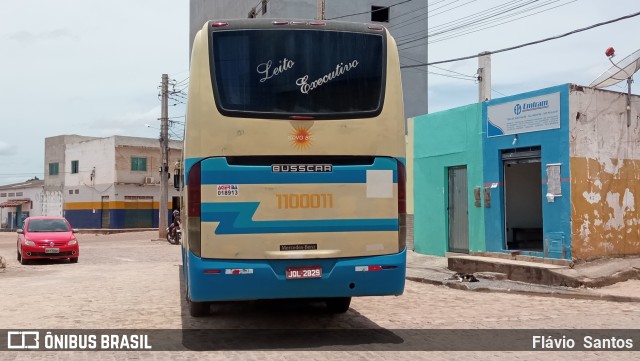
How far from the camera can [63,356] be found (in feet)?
21.8

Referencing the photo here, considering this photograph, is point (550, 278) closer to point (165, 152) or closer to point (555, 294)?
point (555, 294)

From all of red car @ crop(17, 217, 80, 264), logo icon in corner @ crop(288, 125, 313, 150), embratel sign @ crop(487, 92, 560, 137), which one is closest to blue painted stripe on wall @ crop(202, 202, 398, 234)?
logo icon in corner @ crop(288, 125, 313, 150)

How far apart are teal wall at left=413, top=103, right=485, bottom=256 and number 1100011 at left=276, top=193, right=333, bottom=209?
10909mm

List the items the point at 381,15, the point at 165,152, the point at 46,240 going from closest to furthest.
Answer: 1. the point at 46,240
2. the point at 165,152
3. the point at 381,15

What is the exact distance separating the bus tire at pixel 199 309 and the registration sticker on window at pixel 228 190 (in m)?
2.72

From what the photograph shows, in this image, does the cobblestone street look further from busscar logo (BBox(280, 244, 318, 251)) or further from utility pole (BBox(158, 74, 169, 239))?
utility pole (BBox(158, 74, 169, 239))

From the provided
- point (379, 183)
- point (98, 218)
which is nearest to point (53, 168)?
point (98, 218)

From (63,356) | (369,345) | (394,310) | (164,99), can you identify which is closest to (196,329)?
(63,356)

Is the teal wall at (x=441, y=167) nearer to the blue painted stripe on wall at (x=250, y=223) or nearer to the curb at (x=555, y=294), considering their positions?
the curb at (x=555, y=294)

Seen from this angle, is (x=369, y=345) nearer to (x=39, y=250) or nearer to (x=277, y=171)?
(x=277, y=171)

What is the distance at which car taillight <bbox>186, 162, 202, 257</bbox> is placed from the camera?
21.9 ft

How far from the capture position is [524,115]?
15.5 metres

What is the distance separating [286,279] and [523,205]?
Answer: 13.1 metres

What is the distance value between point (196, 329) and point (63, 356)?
193 cm
